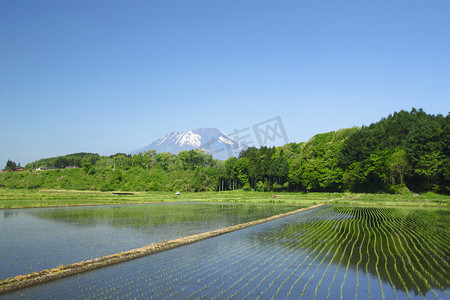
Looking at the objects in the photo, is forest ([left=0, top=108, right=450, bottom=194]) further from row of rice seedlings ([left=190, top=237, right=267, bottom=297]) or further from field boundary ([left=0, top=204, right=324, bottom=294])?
field boundary ([left=0, top=204, right=324, bottom=294])

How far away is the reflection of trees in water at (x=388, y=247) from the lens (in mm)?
9461

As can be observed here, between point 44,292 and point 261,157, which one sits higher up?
point 261,157

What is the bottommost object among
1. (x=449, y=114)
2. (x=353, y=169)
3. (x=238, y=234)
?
(x=238, y=234)

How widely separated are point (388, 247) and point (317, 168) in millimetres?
48834

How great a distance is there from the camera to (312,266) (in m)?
10.6

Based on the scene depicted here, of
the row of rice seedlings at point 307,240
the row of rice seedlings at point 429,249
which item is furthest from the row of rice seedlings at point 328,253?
the row of rice seedlings at point 429,249

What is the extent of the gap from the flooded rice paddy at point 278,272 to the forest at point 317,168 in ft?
114

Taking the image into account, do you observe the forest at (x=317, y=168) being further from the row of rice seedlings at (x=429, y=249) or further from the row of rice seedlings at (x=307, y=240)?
the row of rice seedlings at (x=307, y=240)

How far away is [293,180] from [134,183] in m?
49.1

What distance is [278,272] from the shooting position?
9.89 meters

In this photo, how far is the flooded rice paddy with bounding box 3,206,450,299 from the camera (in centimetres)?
793

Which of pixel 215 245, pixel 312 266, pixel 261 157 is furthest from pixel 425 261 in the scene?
pixel 261 157

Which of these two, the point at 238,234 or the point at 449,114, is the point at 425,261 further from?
the point at 449,114

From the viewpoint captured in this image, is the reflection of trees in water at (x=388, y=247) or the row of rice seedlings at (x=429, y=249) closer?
the reflection of trees in water at (x=388, y=247)
